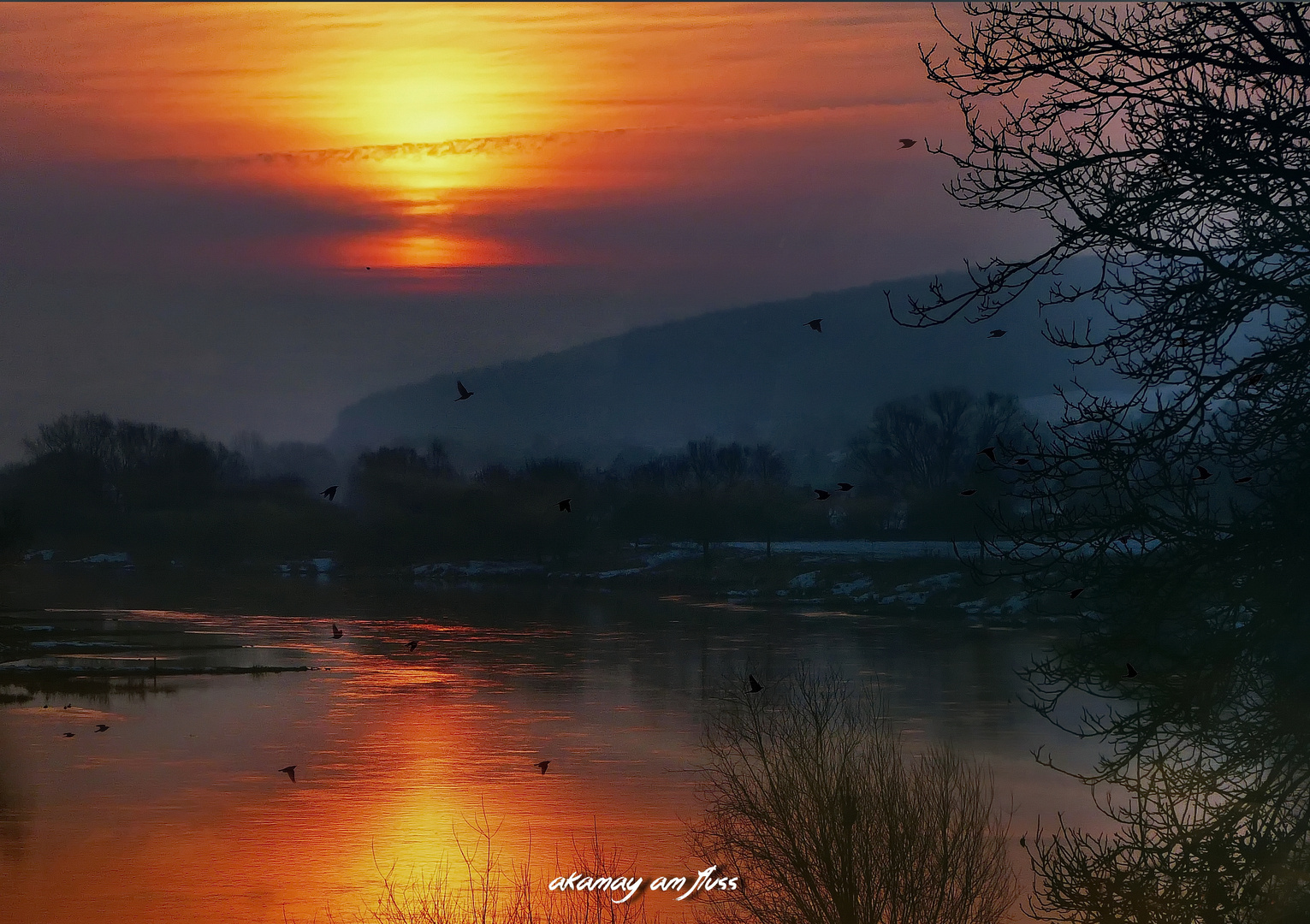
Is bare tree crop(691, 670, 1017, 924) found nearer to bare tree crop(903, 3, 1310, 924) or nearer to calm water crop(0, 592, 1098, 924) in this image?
calm water crop(0, 592, 1098, 924)

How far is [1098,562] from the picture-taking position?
8.51 meters

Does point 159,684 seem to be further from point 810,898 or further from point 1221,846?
point 1221,846

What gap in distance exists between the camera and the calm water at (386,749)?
91.0 ft

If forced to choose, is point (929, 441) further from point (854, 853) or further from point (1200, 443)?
point (1200, 443)

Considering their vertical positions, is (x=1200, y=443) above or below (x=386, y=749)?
above

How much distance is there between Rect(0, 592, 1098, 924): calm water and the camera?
27734 millimetres

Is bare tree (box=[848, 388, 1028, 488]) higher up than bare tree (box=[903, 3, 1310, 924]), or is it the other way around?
bare tree (box=[848, 388, 1028, 488])

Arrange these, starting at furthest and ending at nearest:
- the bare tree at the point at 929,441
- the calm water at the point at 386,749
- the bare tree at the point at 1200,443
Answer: the bare tree at the point at 929,441, the calm water at the point at 386,749, the bare tree at the point at 1200,443

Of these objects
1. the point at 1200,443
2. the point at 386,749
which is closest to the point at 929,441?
the point at 386,749

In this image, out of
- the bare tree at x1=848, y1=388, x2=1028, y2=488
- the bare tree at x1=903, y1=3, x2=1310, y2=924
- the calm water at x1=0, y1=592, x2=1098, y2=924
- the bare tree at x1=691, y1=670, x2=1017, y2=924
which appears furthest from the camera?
the bare tree at x1=848, y1=388, x2=1028, y2=488

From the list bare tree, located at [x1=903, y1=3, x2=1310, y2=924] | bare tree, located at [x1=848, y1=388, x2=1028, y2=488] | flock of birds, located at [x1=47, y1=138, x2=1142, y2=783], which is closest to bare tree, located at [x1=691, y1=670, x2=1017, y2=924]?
flock of birds, located at [x1=47, y1=138, x2=1142, y2=783]

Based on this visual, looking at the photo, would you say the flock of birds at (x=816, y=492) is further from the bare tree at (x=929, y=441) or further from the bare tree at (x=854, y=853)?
the bare tree at (x=929, y=441)

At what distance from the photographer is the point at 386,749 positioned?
37.8 meters

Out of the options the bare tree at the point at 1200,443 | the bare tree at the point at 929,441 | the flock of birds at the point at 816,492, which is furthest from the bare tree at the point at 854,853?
the bare tree at the point at 929,441
